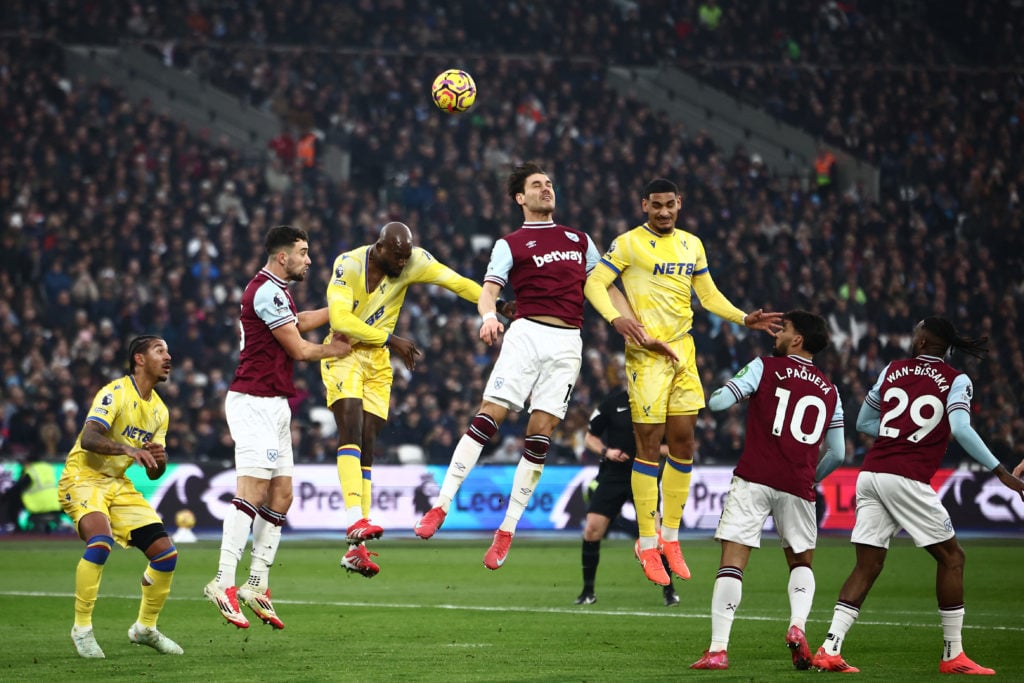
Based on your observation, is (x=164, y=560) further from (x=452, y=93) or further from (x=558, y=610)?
(x=558, y=610)

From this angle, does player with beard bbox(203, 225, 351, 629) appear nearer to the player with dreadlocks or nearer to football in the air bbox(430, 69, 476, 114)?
football in the air bbox(430, 69, 476, 114)

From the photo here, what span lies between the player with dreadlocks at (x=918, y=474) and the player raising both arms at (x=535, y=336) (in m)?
1.91

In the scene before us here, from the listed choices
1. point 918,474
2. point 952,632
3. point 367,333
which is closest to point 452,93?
point 367,333

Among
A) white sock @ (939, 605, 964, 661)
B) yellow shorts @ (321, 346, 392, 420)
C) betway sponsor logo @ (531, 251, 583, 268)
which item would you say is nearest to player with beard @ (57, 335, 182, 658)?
yellow shorts @ (321, 346, 392, 420)

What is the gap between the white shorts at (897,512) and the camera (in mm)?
9898

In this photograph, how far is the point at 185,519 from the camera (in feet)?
73.5

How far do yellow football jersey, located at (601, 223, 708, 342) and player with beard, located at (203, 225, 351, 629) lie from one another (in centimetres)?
241

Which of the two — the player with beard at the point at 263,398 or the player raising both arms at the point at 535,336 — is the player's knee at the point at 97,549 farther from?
the player raising both arms at the point at 535,336

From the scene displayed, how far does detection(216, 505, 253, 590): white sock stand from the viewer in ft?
35.3

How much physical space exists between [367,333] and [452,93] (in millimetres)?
2169

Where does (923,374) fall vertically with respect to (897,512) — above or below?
above

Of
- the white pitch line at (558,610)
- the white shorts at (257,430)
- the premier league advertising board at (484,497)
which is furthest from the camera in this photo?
the premier league advertising board at (484,497)

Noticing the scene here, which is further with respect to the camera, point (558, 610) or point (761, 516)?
point (558, 610)

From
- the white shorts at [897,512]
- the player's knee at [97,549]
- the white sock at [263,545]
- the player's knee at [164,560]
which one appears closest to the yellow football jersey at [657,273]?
the white shorts at [897,512]
